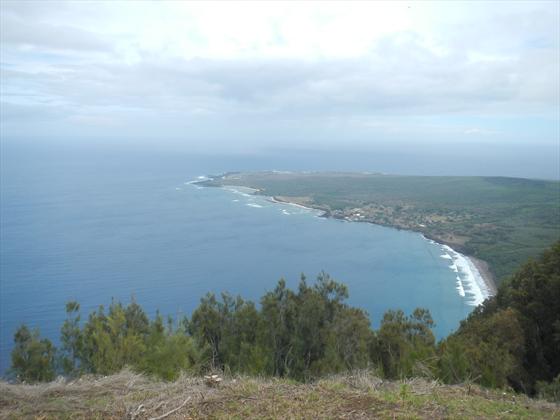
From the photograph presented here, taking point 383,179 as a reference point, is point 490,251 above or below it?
below

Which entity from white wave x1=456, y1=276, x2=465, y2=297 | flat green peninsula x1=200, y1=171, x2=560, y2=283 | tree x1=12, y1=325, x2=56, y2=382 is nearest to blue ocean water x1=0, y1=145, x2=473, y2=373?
white wave x1=456, y1=276, x2=465, y2=297

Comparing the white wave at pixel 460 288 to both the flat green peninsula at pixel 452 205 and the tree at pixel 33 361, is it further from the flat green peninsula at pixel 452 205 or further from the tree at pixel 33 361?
the tree at pixel 33 361

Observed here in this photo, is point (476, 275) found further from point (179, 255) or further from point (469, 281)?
point (179, 255)

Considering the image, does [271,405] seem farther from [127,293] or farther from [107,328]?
[127,293]

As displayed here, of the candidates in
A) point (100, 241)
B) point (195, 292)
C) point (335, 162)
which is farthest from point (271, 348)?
point (335, 162)

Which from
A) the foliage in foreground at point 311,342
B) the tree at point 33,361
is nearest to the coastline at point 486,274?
the foliage in foreground at point 311,342

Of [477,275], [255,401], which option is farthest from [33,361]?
[477,275]

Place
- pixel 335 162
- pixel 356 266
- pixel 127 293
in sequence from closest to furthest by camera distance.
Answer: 1. pixel 127 293
2. pixel 356 266
3. pixel 335 162
